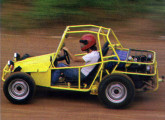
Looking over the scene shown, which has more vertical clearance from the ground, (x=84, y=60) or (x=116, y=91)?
(x=84, y=60)

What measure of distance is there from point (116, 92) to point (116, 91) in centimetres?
2

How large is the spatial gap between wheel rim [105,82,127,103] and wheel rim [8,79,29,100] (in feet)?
4.74

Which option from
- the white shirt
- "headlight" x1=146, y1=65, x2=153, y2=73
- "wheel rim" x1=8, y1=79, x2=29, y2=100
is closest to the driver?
Result: the white shirt

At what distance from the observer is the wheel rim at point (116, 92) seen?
5387 millimetres

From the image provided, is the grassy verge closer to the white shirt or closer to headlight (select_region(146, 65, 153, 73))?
the white shirt

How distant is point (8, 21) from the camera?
36.4 ft

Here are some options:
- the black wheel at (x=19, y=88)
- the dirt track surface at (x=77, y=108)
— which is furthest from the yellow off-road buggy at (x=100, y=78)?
the dirt track surface at (x=77, y=108)

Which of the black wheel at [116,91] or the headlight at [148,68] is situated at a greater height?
the headlight at [148,68]

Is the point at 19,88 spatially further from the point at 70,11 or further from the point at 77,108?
the point at 70,11

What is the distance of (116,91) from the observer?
544cm

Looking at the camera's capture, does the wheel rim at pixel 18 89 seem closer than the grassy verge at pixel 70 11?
Yes

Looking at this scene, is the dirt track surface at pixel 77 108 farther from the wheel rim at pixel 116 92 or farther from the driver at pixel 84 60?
the driver at pixel 84 60

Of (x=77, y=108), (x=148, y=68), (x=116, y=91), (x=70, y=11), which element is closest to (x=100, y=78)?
(x=116, y=91)

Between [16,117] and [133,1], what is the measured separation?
27.5 ft
